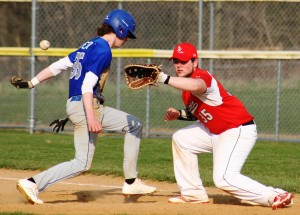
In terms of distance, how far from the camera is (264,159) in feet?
40.6

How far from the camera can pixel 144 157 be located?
40.9 ft

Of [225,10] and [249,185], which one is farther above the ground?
[225,10]

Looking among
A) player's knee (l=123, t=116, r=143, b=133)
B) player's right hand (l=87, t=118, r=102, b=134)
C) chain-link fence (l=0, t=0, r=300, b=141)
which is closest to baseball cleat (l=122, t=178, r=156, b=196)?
player's knee (l=123, t=116, r=143, b=133)

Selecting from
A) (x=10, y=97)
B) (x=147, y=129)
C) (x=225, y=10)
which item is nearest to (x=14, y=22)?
(x=10, y=97)

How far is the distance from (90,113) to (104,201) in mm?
1443

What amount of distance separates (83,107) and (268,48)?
10.3 meters

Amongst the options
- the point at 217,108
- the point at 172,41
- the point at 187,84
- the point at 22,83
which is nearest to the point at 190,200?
the point at 217,108

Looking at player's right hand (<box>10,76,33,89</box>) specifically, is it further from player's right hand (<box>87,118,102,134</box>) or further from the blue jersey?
player's right hand (<box>87,118,102,134</box>)

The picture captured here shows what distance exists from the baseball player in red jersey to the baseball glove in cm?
8

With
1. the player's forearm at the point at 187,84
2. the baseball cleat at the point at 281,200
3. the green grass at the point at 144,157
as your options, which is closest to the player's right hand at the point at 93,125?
the player's forearm at the point at 187,84

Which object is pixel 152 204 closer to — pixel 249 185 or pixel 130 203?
pixel 130 203

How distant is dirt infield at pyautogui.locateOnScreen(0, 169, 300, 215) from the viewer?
7703 millimetres

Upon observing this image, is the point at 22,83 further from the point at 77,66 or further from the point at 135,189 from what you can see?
the point at 135,189

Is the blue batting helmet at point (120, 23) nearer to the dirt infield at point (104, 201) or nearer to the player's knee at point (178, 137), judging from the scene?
the player's knee at point (178, 137)
